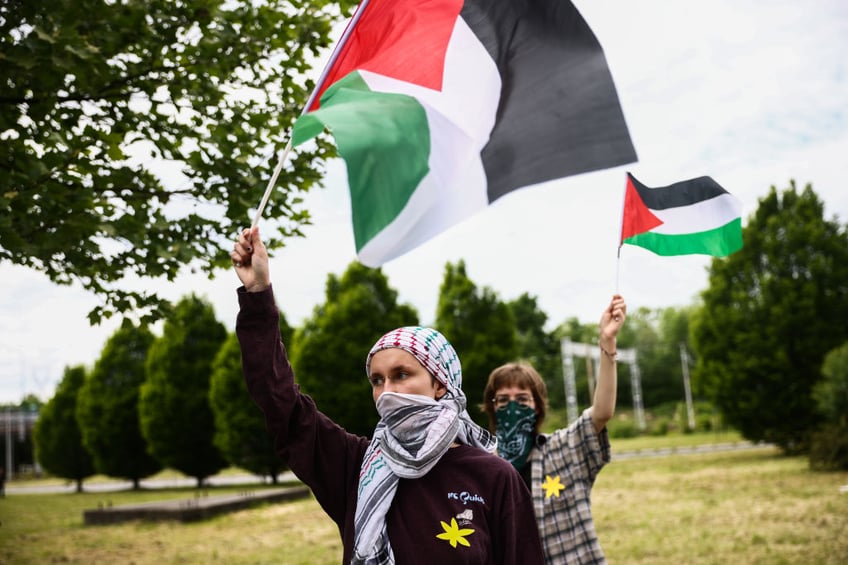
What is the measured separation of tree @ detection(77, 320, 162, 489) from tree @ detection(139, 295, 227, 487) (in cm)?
242

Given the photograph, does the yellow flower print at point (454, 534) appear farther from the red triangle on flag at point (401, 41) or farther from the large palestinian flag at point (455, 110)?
the red triangle on flag at point (401, 41)

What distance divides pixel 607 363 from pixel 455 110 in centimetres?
163

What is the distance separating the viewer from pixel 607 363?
12.2 feet

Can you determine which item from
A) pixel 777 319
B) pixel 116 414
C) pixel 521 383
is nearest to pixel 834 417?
pixel 777 319

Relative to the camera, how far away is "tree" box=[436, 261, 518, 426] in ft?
78.7

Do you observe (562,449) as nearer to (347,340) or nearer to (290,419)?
(290,419)

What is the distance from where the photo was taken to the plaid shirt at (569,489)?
144 inches

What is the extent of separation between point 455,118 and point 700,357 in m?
25.1

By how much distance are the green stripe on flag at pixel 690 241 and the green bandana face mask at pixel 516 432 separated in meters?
1.11

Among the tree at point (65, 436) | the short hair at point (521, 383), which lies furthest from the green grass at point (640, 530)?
the tree at point (65, 436)

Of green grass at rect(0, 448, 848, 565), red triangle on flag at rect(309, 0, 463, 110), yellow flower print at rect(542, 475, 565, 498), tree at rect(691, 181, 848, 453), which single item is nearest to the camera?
red triangle on flag at rect(309, 0, 463, 110)

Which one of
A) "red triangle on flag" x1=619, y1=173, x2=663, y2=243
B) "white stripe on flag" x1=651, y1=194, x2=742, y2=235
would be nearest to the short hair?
"red triangle on flag" x1=619, y1=173, x2=663, y2=243

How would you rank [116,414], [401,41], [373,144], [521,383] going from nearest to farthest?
[373,144] < [401,41] < [521,383] < [116,414]

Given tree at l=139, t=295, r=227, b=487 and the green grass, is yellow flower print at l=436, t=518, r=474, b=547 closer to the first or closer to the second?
the green grass
